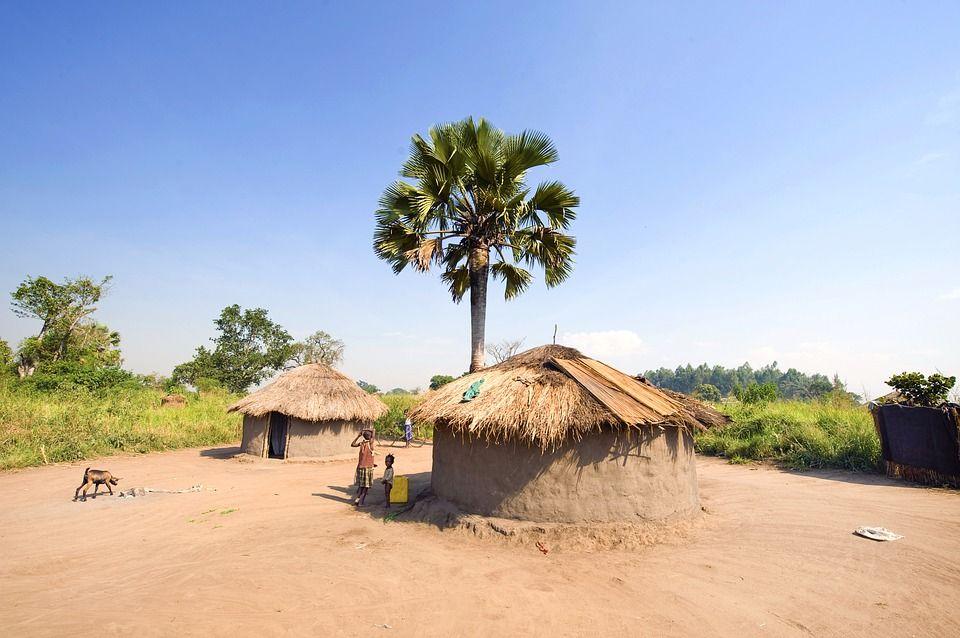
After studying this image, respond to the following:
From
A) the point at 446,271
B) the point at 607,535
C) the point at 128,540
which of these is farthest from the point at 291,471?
the point at 607,535

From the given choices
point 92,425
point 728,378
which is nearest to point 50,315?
point 92,425

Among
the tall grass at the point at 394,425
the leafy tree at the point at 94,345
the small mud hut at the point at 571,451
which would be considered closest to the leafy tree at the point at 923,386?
the small mud hut at the point at 571,451

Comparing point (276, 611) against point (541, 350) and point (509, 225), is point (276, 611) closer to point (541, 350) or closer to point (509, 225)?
point (541, 350)

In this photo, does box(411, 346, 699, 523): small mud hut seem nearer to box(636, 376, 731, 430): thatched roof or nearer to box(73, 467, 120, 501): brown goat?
box(636, 376, 731, 430): thatched roof

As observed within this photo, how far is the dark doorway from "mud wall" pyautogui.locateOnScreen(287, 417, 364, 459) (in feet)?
4.27

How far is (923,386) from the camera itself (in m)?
10.2

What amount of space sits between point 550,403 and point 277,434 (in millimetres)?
13208

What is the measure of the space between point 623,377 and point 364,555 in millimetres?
5213

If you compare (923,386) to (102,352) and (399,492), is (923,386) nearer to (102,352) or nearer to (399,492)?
(399,492)

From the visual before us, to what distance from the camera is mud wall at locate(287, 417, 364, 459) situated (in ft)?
48.0

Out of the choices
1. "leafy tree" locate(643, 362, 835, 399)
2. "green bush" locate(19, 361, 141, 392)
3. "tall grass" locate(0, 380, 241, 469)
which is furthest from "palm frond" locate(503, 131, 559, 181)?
"leafy tree" locate(643, 362, 835, 399)

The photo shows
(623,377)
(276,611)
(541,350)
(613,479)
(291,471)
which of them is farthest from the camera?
(291,471)

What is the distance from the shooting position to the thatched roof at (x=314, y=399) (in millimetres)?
14448

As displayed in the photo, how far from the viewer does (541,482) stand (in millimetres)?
6492
